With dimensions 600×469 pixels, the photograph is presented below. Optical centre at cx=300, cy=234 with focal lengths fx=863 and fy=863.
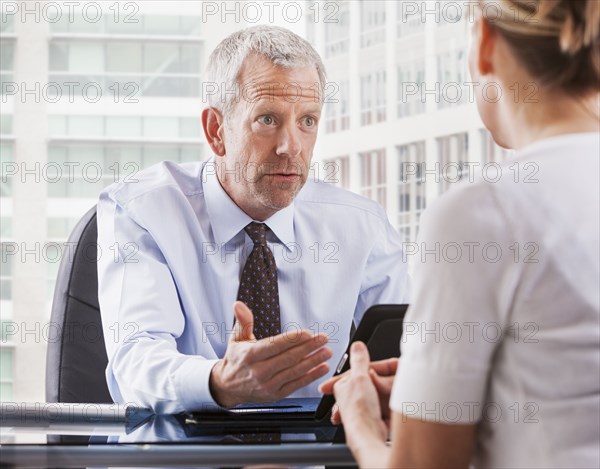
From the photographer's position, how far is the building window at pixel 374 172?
5.82 metres

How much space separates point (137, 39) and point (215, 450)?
19.0 feet

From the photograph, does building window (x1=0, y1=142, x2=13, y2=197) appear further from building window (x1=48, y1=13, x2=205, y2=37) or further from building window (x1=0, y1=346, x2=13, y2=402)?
building window (x1=0, y1=346, x2=13, y2=402)

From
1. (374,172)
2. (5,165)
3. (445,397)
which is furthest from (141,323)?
(5,165)

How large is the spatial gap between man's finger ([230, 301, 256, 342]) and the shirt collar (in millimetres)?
521

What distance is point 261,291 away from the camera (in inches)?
72.3

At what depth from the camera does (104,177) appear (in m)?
6.89

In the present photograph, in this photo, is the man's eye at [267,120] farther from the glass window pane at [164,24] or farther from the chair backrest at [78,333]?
the glass window pane at [164,24]

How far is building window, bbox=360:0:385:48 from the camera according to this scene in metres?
5.71

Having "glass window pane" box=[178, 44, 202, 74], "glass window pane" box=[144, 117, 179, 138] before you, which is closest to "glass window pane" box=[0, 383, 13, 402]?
"glass window pane" box=[144, 117, 179, 138]

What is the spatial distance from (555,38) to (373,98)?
4.92m

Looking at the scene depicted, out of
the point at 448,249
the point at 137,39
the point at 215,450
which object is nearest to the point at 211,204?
the point at 215,450

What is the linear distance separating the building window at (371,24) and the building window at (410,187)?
0.73 meters

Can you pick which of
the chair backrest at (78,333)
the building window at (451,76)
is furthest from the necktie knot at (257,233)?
Answer: the building window at (451,76)

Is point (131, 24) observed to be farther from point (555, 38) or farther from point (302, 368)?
point (555, 38)
